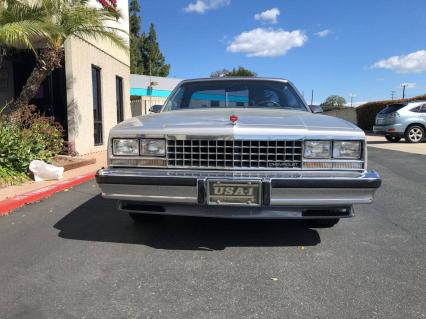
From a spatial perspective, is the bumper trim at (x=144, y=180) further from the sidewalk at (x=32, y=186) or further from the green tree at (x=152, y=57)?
the green tree at (x=152, y=57)

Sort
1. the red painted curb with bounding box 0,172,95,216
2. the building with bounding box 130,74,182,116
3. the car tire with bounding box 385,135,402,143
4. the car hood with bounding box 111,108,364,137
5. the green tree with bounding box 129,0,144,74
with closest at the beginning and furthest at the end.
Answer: the car hood with bounding box 111,108,364,137 → the red painted curb with bounding box 0,172,95,216 → the car tire with bounding box 385,135,402,143 → the building with bounding box 130,74,182,116 → the green tree with bounding box 129,0,144,74

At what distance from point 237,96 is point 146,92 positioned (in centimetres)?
3308

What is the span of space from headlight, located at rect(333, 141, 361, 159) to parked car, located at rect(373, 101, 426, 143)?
45.5 ft

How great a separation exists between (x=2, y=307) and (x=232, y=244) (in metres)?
2.00

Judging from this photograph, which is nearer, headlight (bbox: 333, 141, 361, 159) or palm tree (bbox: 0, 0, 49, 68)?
headlight (bbox: 333, 141, 361, 159)

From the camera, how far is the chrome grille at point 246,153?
3586 millimetres

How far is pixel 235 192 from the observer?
3.46 m

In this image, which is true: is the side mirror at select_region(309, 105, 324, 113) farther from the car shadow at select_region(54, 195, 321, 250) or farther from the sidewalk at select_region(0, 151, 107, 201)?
the sidewalk at select_region(0, 151, 107, 201)

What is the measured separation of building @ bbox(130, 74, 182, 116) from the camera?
107 ft

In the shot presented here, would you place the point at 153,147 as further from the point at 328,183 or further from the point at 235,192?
the point at 328,183

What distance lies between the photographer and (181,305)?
2.85 meters

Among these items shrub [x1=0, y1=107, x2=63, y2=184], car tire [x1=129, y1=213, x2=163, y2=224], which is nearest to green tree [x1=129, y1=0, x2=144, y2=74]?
shrub [x1=0, y1=107, x2=63, y2=184]

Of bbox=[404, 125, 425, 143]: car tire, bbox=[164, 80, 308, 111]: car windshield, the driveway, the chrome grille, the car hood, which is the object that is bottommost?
the driveway

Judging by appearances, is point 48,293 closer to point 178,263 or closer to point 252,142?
point 178,263
